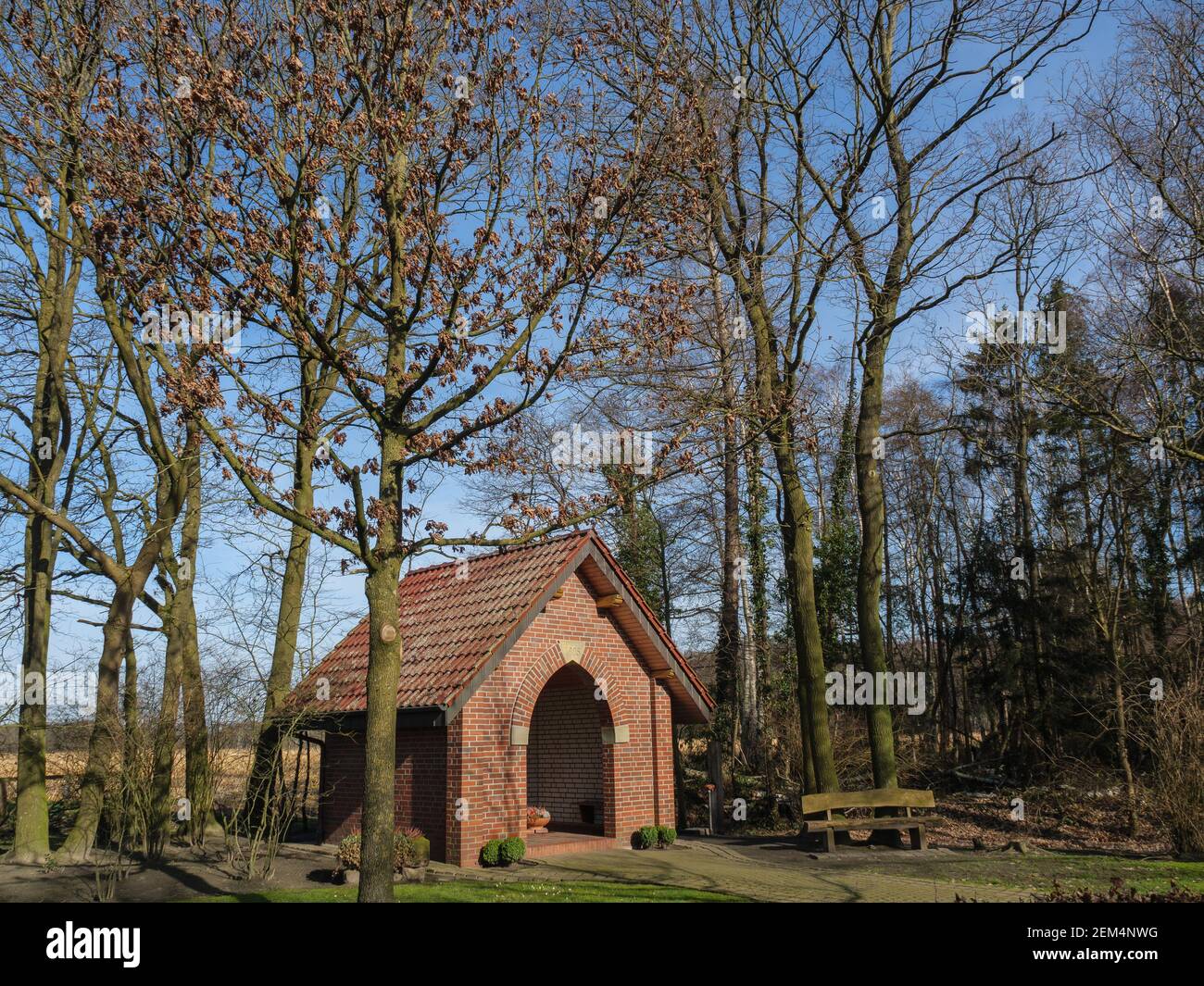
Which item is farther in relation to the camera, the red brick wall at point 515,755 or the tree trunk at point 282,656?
the tree trunk at point 282,656

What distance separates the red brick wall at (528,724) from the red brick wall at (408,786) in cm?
45

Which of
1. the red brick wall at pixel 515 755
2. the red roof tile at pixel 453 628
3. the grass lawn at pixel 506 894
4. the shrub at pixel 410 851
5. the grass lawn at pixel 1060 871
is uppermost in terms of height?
the red roof tile at pixel 453 628

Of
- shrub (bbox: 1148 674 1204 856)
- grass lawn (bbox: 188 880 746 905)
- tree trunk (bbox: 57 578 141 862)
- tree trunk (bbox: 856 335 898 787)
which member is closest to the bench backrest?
tree trunk (bbox: 856 335 898 787)

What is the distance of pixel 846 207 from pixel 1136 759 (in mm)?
16097

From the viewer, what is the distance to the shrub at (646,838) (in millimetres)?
15383

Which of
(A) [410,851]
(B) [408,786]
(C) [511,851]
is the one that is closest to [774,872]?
(C) [511,851]

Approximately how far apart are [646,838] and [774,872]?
294 centimetres

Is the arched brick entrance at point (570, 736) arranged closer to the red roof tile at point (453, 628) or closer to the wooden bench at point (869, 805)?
the red roof tile at point (453, 628)

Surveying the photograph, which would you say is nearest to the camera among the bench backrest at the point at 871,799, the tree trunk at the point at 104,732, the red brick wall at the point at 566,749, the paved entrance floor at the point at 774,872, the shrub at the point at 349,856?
the paved entrance floor at the point at 774,872

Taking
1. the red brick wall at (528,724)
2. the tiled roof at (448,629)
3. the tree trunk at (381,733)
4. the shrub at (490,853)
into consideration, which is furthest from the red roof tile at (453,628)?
the tree trunk at (381,733)
